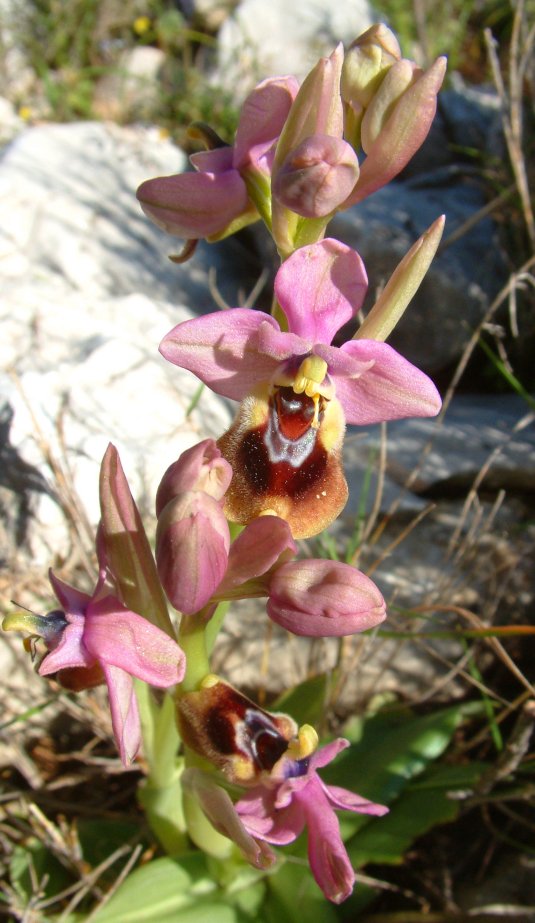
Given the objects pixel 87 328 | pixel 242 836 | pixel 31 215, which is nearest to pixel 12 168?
pixel 31 215

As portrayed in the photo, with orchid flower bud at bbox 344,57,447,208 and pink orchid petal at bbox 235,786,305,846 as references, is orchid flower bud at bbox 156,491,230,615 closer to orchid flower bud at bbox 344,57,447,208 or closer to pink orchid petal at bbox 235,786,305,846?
pink orchid petal at bbox 235,786,305,846

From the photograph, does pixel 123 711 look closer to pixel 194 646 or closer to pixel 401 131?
pixel 194 646

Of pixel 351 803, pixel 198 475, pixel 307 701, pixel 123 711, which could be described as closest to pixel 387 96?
pixel 198 475

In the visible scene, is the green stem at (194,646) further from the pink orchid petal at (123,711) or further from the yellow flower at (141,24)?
the yellow flower at (141,24)

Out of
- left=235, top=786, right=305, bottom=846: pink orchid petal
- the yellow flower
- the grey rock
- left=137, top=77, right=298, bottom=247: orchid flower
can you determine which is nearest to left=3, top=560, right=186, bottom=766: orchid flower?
left=235, top=786, right=305, bottom=846: pink orchid petal

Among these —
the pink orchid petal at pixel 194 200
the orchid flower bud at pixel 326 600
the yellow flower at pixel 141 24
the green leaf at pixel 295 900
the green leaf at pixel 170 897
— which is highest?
the yellow flower at pixel 141 24

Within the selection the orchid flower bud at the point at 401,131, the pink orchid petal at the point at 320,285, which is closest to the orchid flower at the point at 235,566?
the pink orchid petal at the point at 320,285
